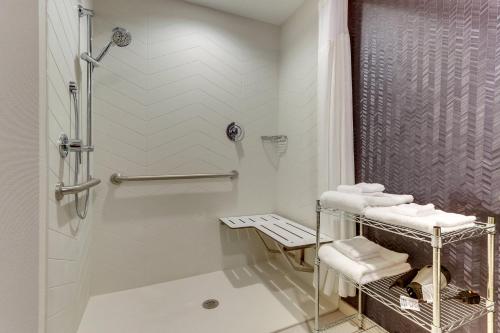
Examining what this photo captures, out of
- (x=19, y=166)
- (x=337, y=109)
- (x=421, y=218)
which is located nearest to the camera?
(x=19, y=166)

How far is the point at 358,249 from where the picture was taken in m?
1.28

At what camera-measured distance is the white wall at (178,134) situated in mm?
1908

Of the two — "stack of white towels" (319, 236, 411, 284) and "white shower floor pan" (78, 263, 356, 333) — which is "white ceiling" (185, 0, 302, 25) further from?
"white shower floor pan" (78, 263, 356, 333)

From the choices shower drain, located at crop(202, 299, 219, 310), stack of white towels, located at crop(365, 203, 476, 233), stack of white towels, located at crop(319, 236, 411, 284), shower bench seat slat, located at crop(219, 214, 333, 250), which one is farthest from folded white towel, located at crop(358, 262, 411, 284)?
shower drain, located at crop(202, 299, 219, 310)

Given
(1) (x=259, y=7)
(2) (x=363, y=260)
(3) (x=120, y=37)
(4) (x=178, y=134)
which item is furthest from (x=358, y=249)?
(1) (x=259, y=7)

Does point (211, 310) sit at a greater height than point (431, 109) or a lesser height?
lesser

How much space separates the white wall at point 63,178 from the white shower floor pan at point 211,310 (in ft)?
0.80

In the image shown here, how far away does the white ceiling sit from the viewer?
6.82 ft

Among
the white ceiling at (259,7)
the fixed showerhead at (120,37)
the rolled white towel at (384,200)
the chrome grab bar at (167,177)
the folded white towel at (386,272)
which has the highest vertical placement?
the white ceiling at (259,7)

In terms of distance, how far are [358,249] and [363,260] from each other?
6cm

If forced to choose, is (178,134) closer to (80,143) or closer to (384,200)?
(80,143)

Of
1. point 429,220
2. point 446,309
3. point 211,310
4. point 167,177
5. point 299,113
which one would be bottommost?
point 211,310

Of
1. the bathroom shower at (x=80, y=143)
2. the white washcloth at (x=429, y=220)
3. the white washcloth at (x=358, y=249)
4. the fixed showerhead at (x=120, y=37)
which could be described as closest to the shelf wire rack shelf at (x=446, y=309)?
the white washcloth at (x=358, y=249)

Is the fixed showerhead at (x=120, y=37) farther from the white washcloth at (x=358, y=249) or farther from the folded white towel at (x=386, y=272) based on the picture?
the folded white towel at (x=386, y=272)
